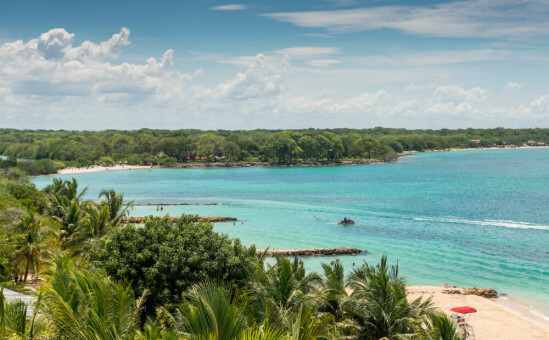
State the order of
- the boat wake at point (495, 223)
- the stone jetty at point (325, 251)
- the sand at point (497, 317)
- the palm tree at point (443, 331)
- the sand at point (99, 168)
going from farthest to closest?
the sand at point (99, 168)
the boat wake at point (495, 223)
the stone jetty at point (325, 251)
the sand at point (497, 317)
the palm tree at point (443, 331)

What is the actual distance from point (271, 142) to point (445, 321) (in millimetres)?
159802

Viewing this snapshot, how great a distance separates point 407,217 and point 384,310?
48.3 meters

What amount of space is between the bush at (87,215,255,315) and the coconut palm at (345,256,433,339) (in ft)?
15.9

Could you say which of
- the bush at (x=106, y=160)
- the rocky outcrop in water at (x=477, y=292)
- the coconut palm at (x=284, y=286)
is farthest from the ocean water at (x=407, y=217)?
the bush at (x=106, y=160)

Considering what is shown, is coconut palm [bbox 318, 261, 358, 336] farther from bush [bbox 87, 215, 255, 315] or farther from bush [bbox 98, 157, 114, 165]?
bush [bbox 98, 157, 114, 165]

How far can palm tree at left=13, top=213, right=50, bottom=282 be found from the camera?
26250 mm

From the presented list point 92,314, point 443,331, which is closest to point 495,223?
point 443,331

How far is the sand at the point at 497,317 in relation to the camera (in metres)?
24.0

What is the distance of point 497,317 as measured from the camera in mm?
26469

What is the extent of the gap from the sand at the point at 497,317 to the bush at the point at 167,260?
1045 cm

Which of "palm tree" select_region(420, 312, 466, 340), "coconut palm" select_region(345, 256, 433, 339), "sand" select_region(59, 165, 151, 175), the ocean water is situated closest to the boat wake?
the ocean water

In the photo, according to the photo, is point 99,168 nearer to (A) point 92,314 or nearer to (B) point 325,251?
(B) point 325,251

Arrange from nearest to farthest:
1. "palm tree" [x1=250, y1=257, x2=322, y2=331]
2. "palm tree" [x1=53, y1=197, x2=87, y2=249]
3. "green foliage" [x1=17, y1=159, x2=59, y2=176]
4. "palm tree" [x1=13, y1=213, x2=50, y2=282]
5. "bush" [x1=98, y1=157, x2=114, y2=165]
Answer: "palm tree" [x1=250, y1=257, x2=322, y2=331] → "palm tree" [x1=13, y1=213, x2=50, y2=282] → "palm tree" [x1=53, y1=197, x2=87, y2=249] → "green foliage" [x1=17, y1=159, x2=59, y2=176] → "bush" [x1=98, y1=157, x2=114, y2=165]

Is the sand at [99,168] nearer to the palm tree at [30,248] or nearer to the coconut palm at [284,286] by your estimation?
the palm tree at [30,248]
